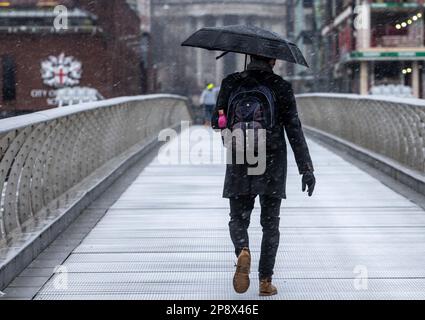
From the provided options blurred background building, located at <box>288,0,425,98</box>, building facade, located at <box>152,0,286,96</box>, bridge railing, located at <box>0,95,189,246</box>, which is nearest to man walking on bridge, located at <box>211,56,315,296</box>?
bridge railing, located at <box>0,95,189,246</box>

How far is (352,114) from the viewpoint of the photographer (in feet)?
70.5

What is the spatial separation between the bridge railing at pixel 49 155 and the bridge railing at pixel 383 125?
4.32 meters

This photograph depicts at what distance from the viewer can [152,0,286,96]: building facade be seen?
10300 centimetres

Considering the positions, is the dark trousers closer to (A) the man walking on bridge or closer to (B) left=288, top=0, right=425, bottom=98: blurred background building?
(A) the man walking on bridge

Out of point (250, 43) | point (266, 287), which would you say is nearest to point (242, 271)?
point (266, 287)

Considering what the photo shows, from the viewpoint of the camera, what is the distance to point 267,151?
676 centimetres

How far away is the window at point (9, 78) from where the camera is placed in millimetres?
50156

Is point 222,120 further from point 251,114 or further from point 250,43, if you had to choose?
point 250,43

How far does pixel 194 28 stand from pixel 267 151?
103361 millimetres

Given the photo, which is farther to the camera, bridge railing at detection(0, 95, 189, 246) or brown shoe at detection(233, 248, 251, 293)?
bridge railing at detection(0, 95, 189, 246)

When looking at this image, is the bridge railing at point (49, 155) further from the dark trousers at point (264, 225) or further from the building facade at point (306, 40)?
the building facade at point (306, 40)

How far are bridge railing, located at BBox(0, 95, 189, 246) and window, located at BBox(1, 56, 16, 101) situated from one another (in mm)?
32854

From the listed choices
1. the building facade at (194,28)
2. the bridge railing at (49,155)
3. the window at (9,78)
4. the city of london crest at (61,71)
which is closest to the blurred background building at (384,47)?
the city of london crest at (61,71)

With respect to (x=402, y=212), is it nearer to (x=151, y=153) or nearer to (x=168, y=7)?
(x=151, y=153)
